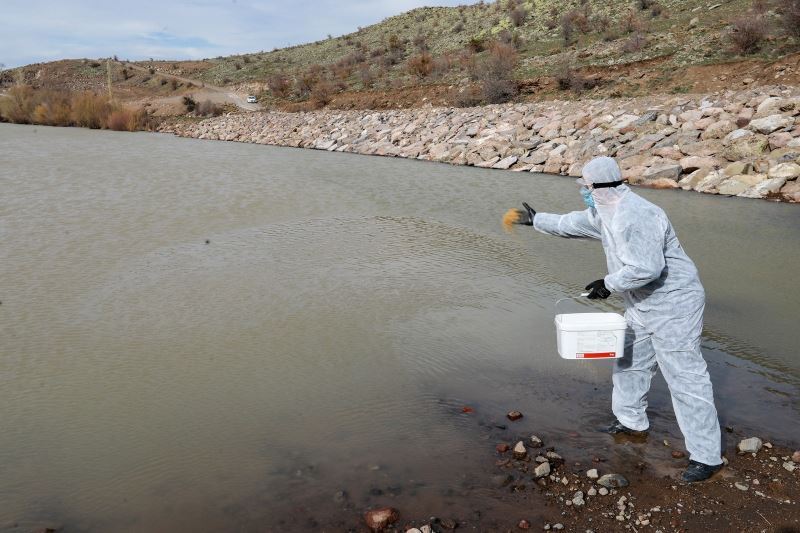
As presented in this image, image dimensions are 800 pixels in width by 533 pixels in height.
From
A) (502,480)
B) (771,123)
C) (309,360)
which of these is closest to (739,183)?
(771,123)

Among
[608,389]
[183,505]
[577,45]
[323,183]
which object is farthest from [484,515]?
[577,45]

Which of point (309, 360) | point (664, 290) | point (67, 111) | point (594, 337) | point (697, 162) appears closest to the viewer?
point (664, 290)

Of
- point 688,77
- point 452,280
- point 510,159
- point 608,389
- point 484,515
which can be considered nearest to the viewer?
point 484,515

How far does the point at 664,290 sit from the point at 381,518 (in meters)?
1.90

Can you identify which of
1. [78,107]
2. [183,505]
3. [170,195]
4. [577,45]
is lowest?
[183,505]

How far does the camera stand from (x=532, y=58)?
27906mm

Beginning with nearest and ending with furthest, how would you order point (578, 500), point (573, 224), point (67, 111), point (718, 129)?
1. point (578, 500)
2. point (573, 224)
3. point (718, 129)
4. point (67, 111)

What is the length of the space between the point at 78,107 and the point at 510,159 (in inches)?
1003

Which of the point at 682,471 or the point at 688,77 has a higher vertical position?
A: the point at 688,77

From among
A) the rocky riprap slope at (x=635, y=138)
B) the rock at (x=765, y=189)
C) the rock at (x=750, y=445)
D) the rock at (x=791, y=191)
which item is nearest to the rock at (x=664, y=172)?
the rocky riprap slope at (x=635, y=138)

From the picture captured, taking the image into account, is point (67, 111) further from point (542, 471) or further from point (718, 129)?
point (542, 471)

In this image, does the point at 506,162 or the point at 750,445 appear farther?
the point at 506,162

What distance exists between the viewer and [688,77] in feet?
64.1

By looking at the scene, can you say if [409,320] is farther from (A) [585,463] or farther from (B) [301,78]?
(B) [301,78]
